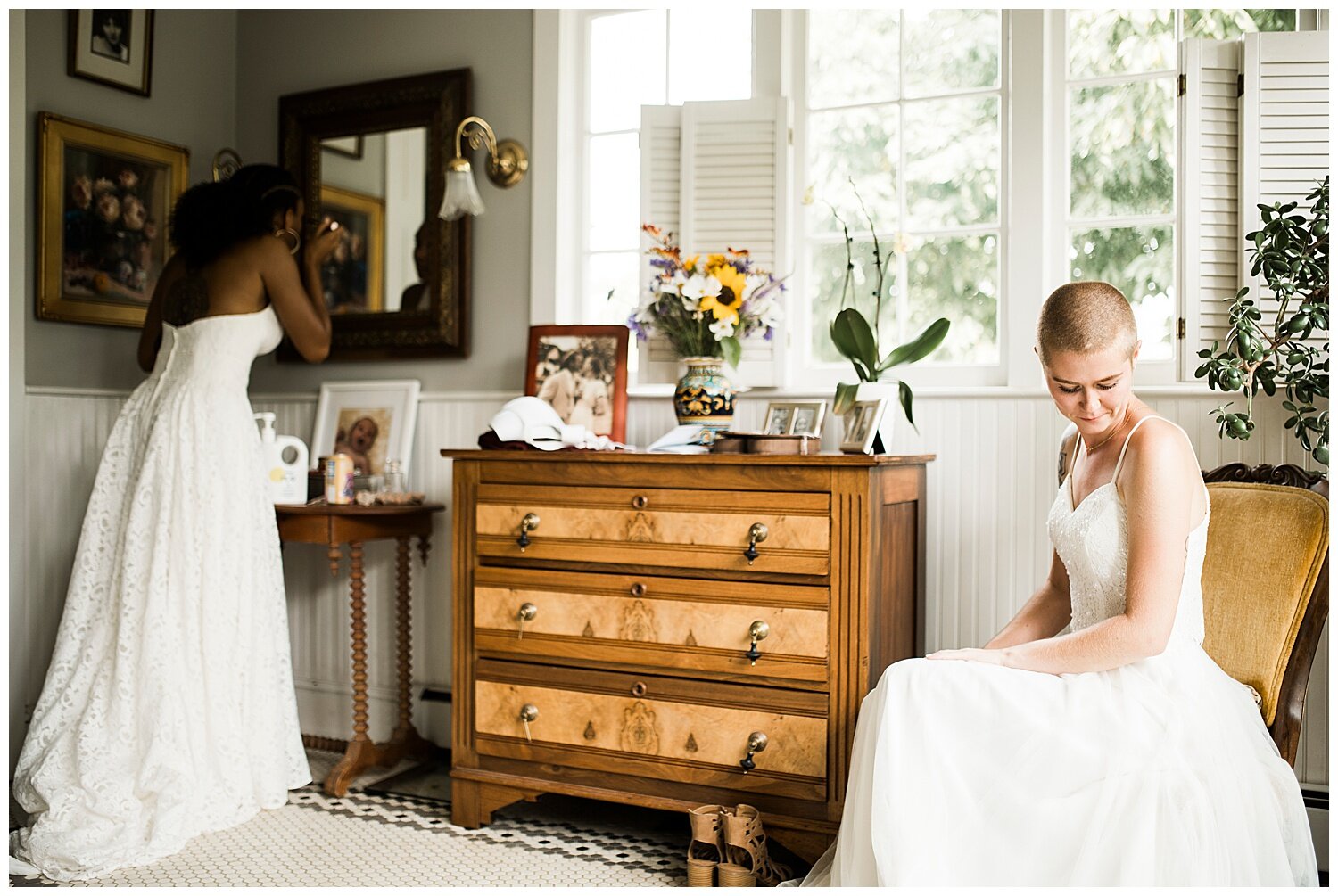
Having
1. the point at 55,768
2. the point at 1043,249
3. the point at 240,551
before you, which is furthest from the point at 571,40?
the point at 55,768

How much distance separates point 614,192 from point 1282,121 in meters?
2.07

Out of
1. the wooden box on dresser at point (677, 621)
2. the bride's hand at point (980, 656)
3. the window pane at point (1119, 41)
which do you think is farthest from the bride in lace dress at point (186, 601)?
the window pane at point (1119, 41)

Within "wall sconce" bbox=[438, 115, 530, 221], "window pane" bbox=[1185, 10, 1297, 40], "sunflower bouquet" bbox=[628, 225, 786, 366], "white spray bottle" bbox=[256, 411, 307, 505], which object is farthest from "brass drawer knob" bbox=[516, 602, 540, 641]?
"window pane" bbox=[1185, 10, 1297, 40]

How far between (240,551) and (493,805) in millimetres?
1113

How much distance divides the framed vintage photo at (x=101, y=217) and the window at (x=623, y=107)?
65.5 inches

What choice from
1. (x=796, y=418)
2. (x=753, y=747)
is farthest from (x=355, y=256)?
(x=753, y=747)

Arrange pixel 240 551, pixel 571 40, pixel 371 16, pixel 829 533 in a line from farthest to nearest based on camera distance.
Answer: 1. pixel 371 16
2. pixel 571 40
3. pixel 240 551
4. pixel 829 533

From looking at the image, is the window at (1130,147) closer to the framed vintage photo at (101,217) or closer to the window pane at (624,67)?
the window pane at (624,67)

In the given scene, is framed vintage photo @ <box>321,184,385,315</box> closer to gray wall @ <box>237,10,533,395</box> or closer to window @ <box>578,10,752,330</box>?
gray wall @ <box>237,10,533,395</box>

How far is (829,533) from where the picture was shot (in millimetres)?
2736

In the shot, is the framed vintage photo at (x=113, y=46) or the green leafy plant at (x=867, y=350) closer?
the green leafy plant at (x=867, y=350)

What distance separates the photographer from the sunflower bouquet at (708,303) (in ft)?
10.4

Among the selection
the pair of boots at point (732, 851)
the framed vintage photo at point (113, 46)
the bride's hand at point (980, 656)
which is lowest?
the pair of boots at point (732, 851)

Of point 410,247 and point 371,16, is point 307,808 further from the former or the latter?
point 371,16
